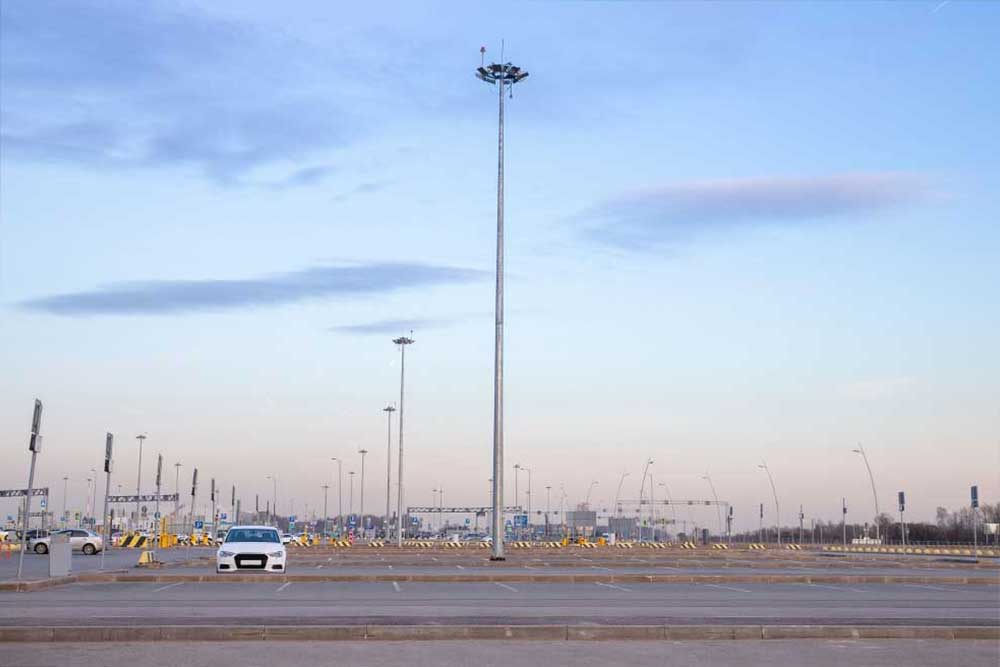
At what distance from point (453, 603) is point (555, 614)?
338cm

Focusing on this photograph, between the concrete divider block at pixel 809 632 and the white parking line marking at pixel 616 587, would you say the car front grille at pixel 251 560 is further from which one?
the concrete divider block at pixel 809 632

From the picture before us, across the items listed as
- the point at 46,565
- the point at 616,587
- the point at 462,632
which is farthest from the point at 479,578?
the point at 46,565

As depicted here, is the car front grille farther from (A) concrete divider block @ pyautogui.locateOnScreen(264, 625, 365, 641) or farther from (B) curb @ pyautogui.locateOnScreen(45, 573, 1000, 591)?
(A) concrete divider block @ pyautogui.locateOnScreen(264, 625, 365, 641)

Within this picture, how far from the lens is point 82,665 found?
1251 centimetres

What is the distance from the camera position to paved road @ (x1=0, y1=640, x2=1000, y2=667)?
13.0 m

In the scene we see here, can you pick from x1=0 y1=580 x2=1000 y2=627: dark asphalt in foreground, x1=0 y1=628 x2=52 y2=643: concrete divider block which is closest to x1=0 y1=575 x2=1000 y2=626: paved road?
x1=0 y1=580 x2=1000 y2=627: dark asphalt in foreground

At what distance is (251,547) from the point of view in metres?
31.9

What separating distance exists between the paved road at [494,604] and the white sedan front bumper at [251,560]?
3438mm

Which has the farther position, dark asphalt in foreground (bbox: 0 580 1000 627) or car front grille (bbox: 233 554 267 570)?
car front grille (bbox: 233 554 267 570)

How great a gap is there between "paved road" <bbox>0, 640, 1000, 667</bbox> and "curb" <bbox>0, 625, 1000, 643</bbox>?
0.34 metres

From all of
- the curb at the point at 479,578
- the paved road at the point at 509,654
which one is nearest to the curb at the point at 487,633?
the paved road at the point at 509,654

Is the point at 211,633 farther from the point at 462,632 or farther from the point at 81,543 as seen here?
the point at 81,543

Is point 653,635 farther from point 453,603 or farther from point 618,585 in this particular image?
point 618,585

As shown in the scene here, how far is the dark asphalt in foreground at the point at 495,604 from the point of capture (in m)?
16.7
